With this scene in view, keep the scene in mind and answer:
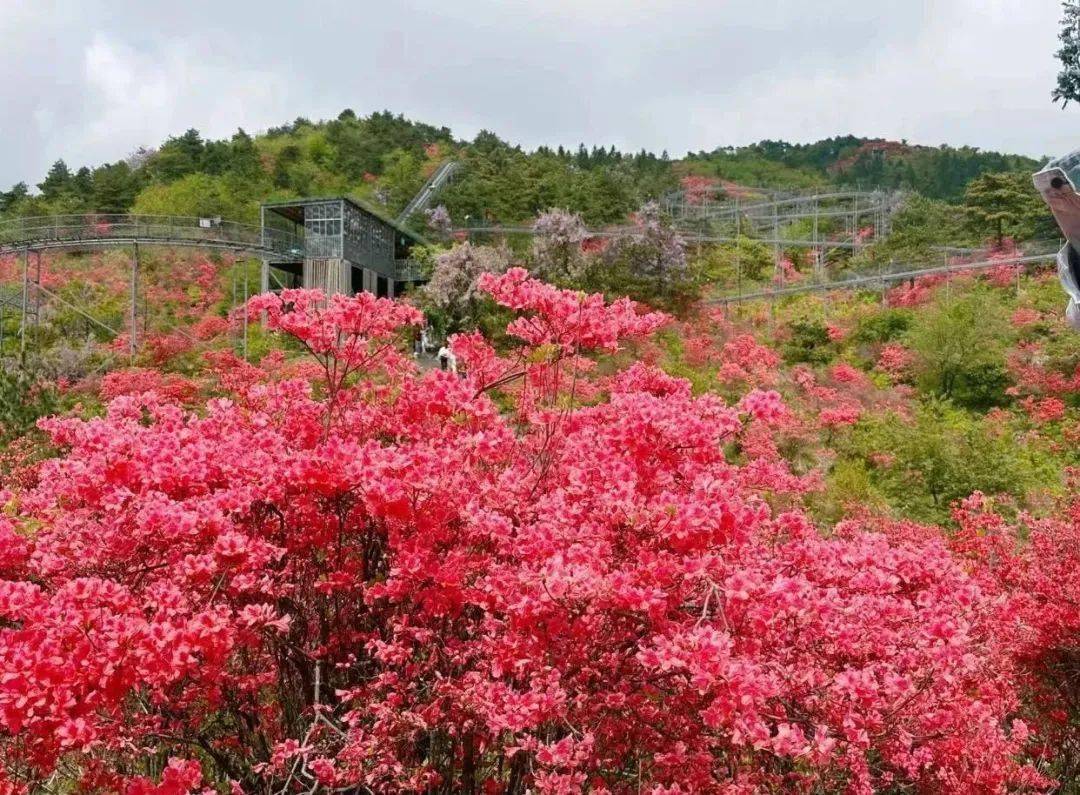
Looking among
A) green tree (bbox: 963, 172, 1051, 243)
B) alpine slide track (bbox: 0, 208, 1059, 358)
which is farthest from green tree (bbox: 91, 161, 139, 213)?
green tree (bbox: 963, 172, 1051, 243)

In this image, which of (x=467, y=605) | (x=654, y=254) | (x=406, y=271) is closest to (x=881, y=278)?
(x=654, y=254)

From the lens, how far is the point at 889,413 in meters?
14.4

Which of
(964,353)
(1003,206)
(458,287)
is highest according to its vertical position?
(1003,206)

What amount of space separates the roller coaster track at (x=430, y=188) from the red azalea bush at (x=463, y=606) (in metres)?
27.1

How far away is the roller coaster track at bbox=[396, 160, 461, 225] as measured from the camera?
107ft

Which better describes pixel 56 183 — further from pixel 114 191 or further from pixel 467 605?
pixel 467 605

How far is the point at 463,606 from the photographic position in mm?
3234

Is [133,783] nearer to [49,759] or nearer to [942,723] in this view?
[49,759]

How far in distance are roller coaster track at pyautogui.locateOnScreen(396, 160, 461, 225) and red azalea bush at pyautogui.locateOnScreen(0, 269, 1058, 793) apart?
27.1m

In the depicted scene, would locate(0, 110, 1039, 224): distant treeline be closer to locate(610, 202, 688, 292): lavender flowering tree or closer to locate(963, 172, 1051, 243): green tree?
locate(963, 172, 1051, 243): green tree

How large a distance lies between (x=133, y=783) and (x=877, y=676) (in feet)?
8.00

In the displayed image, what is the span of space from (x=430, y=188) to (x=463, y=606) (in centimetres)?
3412

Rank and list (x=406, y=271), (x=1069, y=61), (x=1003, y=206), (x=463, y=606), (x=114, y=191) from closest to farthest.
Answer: (x=463, y=606) < (x=1069, y=61) < (x=406, y=271) < (x=1003, y=206) < (x=114, y=191)

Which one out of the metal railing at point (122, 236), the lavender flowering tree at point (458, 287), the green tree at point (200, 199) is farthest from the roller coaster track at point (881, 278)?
the green tree at point (200, 199)
